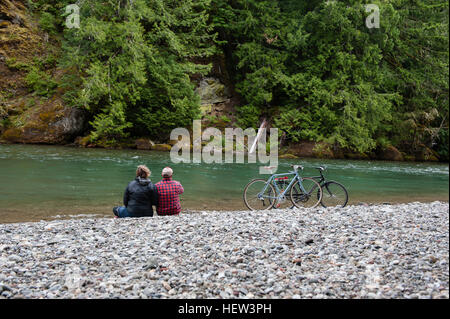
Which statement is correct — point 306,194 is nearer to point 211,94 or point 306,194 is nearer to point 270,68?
point 270,68

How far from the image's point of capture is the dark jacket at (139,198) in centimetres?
743

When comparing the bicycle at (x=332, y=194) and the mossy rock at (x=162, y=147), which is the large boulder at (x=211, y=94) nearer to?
the mossy rock at (x=162, y=147)

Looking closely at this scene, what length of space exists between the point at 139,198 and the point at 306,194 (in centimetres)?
439

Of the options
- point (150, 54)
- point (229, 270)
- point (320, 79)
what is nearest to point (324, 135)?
point (320, 79)

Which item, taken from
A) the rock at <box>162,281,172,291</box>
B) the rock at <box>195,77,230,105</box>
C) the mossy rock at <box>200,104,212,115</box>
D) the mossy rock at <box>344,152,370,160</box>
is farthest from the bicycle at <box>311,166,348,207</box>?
the rock at <box>195,77,230,105</box>

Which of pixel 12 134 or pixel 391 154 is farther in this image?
pixel 391 154

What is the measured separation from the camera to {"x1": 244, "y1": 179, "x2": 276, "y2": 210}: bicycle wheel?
9.43 m

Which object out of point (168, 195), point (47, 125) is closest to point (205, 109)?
point (47, 125)

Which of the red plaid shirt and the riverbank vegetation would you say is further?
the riverbank vegetation

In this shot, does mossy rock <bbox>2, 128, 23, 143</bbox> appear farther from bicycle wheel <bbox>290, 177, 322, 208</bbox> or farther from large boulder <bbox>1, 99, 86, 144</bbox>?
bicycle wheel <bbox>290, 177, 322, 208</bbox>

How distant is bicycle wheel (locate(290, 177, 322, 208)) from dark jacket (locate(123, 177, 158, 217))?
148 inches

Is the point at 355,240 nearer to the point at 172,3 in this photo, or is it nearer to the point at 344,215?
the point at 344,215

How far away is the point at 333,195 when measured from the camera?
32.1 feet

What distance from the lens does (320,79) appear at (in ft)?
89.5
